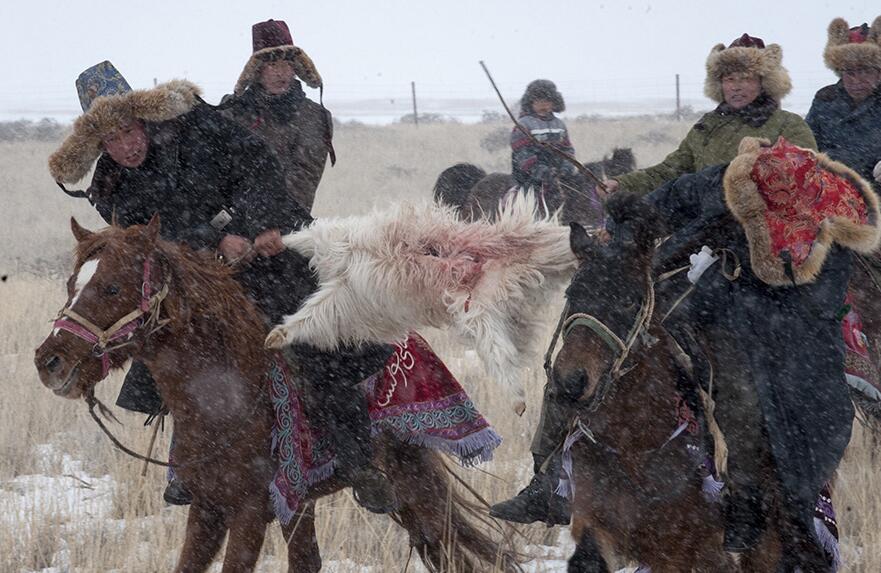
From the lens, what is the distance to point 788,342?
11.5 ft

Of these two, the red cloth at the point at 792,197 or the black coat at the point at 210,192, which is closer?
the red cloth at the point at 792,197

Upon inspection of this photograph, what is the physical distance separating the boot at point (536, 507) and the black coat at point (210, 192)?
126 cm

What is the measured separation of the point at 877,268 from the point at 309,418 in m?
2.89

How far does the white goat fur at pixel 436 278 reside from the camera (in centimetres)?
392

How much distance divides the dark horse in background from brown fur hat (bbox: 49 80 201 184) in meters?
4.58

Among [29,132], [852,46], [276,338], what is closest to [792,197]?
[276,338]

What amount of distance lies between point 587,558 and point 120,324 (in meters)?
1.84

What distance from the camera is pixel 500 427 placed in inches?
260

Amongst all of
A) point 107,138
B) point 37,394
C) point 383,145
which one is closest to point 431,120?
point 383,145

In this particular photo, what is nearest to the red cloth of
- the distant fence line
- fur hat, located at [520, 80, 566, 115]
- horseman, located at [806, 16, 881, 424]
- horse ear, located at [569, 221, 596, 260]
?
horse ear, located at [569, 221, 596, 260]

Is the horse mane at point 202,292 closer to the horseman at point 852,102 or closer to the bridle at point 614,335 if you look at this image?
the bridle at point 614,335

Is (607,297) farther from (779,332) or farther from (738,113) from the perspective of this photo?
(738,113)

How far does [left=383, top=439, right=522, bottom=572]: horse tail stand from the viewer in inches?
178

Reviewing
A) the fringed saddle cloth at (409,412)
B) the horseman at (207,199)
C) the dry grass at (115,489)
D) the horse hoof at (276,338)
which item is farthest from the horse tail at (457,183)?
the horse hoof at (276,338)
